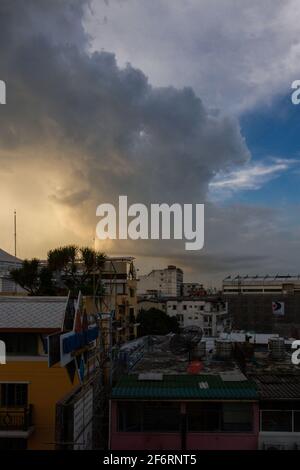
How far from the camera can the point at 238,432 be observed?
14.7 meters

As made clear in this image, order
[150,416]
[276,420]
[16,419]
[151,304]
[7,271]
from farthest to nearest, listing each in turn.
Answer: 1. [151,304]
2. [7,271]
3. [16,419]
4. [150,416]
5. [276,420]

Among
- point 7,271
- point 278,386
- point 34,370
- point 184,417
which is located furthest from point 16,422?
point 7,271

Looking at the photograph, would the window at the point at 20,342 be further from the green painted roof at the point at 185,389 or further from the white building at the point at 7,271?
the white building at the point at 7,271

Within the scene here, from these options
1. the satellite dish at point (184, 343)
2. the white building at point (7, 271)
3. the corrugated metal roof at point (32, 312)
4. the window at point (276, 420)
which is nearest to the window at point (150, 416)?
the window at point (276, 420)

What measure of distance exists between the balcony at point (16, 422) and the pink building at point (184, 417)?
127 inches

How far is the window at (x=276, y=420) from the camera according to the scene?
1470cm

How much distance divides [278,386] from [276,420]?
1.13 metres

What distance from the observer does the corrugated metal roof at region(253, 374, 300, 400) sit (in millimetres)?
14555

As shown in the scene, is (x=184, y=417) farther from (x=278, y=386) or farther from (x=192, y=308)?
(x=192, y=308)

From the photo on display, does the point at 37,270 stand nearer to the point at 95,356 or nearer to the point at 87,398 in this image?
the point at 95,356

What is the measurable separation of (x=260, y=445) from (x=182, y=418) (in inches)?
102

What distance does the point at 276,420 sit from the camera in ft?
48.5

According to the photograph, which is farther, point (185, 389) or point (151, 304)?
point (151, 304)
